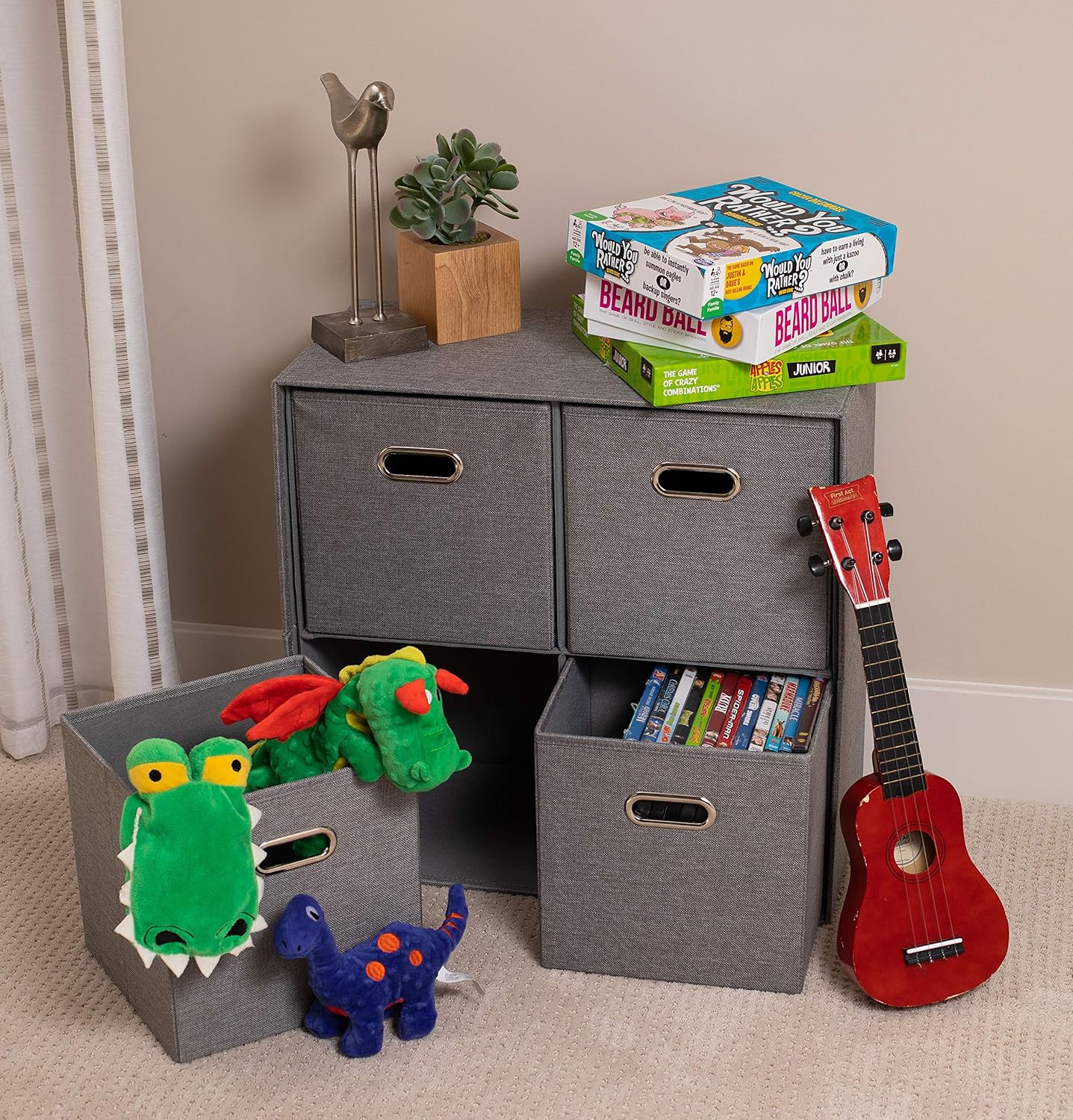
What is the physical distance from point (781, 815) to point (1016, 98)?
89cm

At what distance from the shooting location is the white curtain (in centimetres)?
175

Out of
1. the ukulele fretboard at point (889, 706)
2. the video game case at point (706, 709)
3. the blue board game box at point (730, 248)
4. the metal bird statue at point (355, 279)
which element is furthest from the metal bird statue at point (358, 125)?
the ukulele fretboard at point (889, 706)

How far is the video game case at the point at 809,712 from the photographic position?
1.59 metres

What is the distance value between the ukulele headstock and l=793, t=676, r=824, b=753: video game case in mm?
149

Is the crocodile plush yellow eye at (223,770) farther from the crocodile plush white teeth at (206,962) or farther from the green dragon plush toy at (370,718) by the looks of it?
the crocodile plush white teeth at (206,962)

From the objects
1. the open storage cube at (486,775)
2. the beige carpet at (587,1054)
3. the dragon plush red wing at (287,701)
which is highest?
the dragon plush red wing at (287,701)

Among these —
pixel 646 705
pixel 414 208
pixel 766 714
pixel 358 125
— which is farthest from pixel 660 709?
pixel 358 125

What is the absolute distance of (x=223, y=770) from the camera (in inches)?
55.4

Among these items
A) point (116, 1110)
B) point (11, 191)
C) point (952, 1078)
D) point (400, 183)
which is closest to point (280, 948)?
point (116, 1110)

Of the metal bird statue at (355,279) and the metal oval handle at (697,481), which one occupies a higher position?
the metal bird statue at (355,279)

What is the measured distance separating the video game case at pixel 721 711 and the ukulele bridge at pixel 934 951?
0.31 metres

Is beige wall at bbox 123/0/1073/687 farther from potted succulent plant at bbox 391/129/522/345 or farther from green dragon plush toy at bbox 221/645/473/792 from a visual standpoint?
green dragon plush toy at bbox 221/645/473/792

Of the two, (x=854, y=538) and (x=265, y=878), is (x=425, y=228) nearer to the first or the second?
(x=854, y=538)

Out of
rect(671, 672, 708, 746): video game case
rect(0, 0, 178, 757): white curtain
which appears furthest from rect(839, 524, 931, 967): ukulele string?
rect(0, 0, 178, 757): white curtain
